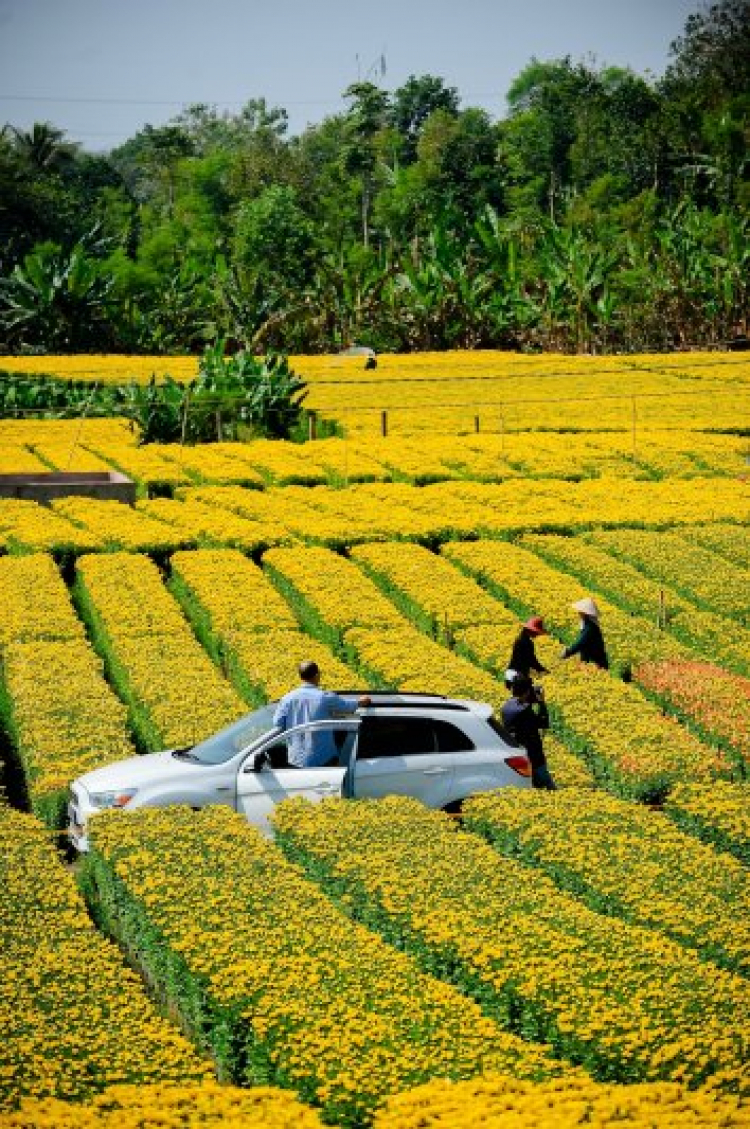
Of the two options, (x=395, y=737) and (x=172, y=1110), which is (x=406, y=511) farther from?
(x=172, y=1110)

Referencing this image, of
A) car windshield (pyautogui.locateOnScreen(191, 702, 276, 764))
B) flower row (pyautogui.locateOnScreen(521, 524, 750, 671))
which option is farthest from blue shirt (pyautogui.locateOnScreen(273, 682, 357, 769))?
flower row (pyautogui.locateOnScreen(521, 524, 750, 671))

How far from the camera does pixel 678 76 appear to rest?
390 ft

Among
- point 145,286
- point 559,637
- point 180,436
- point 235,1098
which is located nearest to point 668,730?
point 559,637

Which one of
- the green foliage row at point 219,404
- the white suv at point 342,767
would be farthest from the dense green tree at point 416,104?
the white suv at point 342,767

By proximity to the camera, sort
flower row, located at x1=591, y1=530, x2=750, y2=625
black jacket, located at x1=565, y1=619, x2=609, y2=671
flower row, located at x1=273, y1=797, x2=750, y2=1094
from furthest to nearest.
→ 1. flower row, located at x1=591, y1=530, x2=750, y2=625
2. black jacket, located at x1=565, y1=619, x2=609, y2=671
3. flower row, located at x1=273, y1=797, x2=750, y2=1094

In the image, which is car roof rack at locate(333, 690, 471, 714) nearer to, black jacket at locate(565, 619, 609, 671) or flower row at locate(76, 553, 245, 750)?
flower row at locate(76, 553, 245, 750)

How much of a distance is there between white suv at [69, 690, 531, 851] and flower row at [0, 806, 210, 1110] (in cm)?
240

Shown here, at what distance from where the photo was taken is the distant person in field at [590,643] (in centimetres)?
2442

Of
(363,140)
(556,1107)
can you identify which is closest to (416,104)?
(363,140)

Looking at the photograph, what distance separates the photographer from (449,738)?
19.0m

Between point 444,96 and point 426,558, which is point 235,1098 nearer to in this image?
point 426,558

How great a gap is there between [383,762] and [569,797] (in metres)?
1.94

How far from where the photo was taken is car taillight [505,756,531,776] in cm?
1912

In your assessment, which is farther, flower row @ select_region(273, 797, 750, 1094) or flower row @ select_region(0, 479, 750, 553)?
flower row @ select_region(0, 479, 750, 553)
